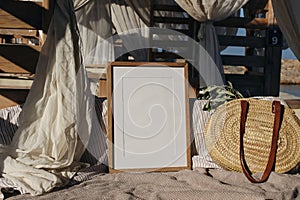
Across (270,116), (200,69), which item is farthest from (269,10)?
(270,116)

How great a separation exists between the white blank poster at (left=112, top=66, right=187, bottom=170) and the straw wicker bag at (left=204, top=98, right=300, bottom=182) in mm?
177

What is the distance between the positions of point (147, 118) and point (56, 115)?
1.46 feet

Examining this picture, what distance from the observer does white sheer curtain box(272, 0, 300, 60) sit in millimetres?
3340

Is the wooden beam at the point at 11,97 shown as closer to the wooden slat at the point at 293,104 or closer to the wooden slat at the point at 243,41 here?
the wooden slat at the point at 293,104

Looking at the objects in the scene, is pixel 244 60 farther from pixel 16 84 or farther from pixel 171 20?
pixel 16 84

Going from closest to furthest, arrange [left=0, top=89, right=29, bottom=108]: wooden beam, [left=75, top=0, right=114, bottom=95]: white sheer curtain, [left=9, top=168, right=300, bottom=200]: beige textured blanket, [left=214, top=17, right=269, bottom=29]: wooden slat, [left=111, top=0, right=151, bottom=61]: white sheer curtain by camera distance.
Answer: [left=9, top=168, right=300, bottom=200]: beige textured blanket
[left=0, top=89, right=29, bottom=108]: wooden beam
[left=75, top=0, right=114, bottom=95]: white sheer curtain
[left=111, top=0, right=151, bottom=61]: white sheer curtain
[left=214, top=17, right=269, bottom=29]: wooden slat

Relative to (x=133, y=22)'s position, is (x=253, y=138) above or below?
below

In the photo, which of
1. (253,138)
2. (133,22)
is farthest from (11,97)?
(133,22)

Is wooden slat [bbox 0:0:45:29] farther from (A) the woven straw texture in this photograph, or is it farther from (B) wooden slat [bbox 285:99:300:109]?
(B) wooden slat [bbox 285:99:300:109]

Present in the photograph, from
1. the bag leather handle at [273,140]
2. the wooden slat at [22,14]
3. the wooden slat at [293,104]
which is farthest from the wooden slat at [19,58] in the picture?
the wooden slat at [293,104]

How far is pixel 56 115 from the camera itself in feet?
6.11

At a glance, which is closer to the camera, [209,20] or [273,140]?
[273,140]

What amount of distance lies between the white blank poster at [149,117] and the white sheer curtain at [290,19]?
5.81 feet

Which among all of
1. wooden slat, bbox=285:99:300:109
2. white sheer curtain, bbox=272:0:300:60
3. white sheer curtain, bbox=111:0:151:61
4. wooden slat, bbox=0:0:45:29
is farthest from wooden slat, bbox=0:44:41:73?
white sheer curtain, bbox=111:0:151:61
